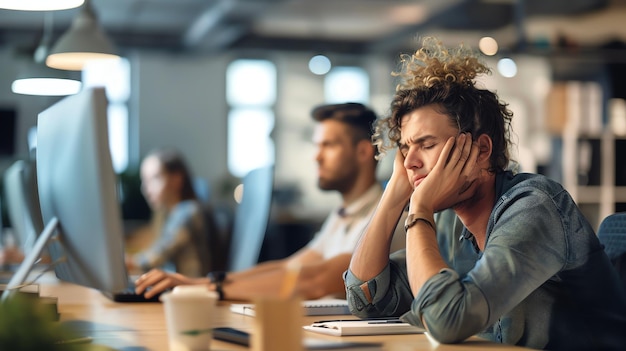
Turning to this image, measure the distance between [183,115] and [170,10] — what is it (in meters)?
Result: 1.68

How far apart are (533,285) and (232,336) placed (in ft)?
1.79

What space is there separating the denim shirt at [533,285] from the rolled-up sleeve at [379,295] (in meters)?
0.16

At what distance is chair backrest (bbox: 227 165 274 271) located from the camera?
150 inches

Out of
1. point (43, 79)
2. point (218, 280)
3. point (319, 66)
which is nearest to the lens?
point (218, 280)

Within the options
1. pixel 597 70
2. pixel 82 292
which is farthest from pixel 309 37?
pixel 82 292

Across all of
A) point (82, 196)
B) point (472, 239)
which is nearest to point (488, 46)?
point (472, 239)

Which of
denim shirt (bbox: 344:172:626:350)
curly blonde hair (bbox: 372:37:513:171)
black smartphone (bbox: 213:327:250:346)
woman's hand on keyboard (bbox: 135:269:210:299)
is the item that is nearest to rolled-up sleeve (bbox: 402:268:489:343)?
denim shirt (bbox: 344:172:626:350)

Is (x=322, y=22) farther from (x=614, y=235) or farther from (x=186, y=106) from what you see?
(x=614, y=235)

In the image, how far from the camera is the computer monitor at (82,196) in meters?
1.39

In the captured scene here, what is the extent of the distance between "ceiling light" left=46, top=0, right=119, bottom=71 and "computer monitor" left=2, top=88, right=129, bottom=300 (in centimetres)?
236

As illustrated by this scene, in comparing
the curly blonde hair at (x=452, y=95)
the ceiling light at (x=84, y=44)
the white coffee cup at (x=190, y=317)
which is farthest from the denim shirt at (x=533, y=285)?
the ceiling light at (x=84, y=44)

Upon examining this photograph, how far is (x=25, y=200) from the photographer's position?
2.68m

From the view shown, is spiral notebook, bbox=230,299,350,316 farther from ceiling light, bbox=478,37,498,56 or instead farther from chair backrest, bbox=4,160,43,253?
ceiling light, bbox=478,37,498,56

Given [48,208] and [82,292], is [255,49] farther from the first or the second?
[48,208]
